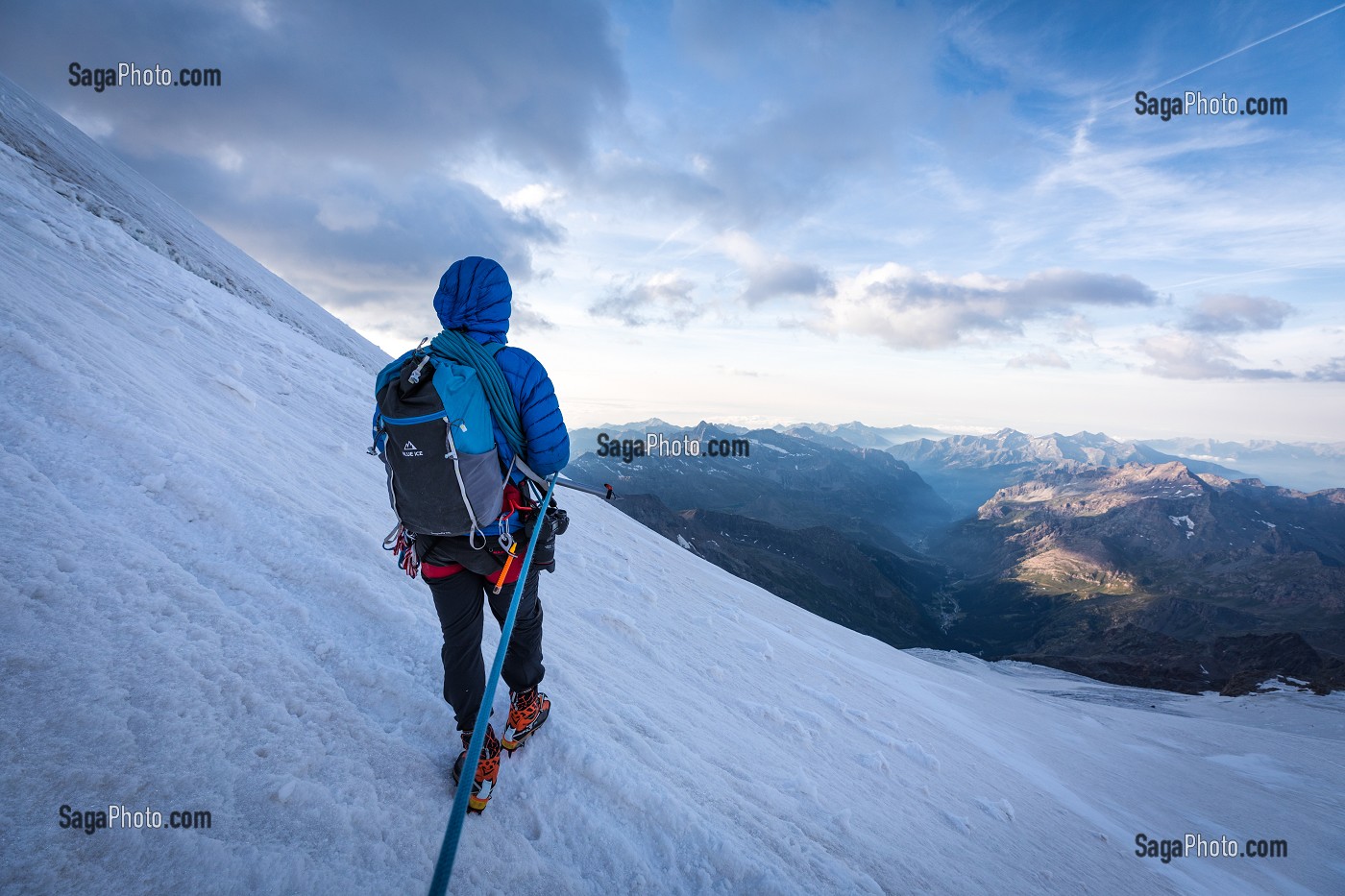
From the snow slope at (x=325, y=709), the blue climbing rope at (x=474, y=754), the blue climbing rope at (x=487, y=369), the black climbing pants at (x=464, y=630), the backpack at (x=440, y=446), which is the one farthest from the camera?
the black climbing pants at (x=464, y=630)

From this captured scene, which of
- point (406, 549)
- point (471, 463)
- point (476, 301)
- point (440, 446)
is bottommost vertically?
point (406, 549)

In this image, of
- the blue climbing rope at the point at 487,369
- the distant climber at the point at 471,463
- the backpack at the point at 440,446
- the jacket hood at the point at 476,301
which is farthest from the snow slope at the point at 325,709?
the jacket hood at the point at 476,301

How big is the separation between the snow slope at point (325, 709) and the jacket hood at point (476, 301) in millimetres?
3057

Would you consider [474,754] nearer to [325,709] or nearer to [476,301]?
[325,709]

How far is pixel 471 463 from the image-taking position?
334cm

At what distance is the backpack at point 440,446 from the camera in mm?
3227

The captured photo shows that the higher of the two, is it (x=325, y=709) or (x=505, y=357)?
(x=505, y=357)

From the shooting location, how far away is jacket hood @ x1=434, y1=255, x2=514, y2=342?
3.65m

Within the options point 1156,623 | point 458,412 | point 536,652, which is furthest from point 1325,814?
point 1156,623

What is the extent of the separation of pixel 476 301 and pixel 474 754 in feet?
9.39

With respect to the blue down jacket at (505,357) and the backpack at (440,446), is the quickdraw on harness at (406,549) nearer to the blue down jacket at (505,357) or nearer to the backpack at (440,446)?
the backpack at (440,446)

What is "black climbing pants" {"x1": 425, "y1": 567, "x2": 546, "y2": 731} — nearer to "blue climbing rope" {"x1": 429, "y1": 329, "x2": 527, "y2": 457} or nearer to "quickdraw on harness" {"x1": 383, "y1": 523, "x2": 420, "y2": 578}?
"quickdraw on harness" {"x1": 383, "y1": 523, "x2": 420, "y2": 578}

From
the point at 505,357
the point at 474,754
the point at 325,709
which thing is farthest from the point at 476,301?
the point at 325,709

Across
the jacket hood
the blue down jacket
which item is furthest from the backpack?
the jacket hood
